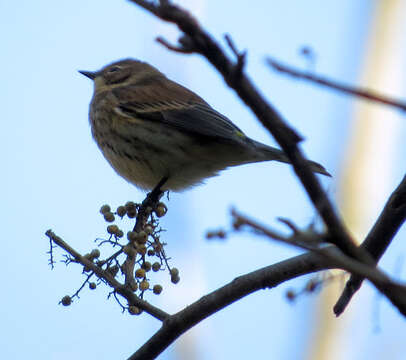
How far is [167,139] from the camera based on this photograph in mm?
6531

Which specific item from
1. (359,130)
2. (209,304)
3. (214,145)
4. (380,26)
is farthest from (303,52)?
(380,26)

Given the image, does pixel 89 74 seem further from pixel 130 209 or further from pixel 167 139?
pixel 130 209

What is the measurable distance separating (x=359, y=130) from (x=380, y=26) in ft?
7.01

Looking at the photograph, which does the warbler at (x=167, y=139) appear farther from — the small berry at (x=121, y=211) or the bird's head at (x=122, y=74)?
the small berry at (x=121, y=211)

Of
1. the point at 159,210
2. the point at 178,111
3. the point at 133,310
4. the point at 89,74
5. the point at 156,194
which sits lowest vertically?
the point at 133,310

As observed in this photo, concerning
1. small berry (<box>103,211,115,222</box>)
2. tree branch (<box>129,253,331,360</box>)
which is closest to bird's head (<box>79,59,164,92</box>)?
small berry (<box>103,211,115,222</box>)

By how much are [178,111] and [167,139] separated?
0.43 metres

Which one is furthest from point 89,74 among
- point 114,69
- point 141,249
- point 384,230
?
point 384,230

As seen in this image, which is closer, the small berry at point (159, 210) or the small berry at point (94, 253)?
the small berry at point (94, 253)

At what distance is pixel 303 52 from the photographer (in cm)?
253

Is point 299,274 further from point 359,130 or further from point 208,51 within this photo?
point 359,130

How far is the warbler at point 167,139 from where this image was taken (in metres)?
6.32

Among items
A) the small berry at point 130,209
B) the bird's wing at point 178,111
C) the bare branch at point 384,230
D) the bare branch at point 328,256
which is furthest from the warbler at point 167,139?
the bare branch at point 328,256

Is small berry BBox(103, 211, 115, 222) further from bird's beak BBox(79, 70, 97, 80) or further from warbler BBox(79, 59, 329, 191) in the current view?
bird's beak BBox(79, 70, 97, 80)
